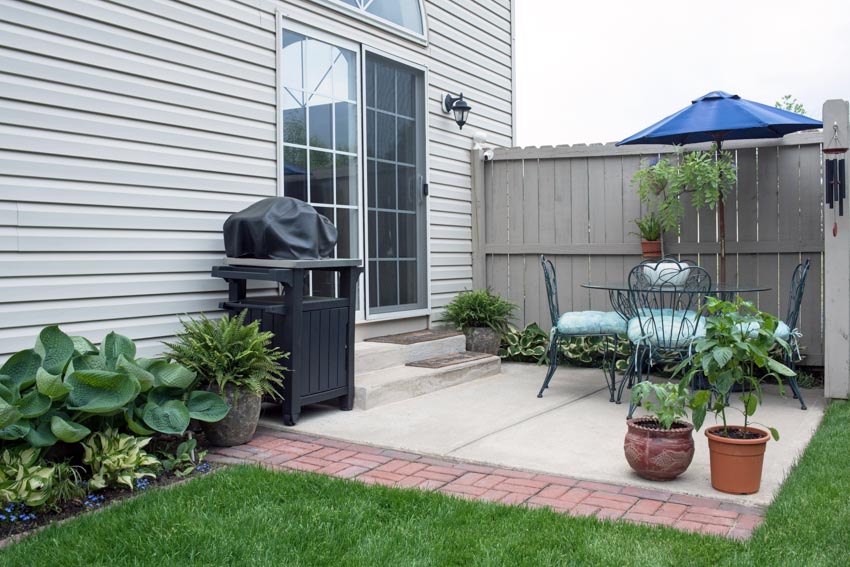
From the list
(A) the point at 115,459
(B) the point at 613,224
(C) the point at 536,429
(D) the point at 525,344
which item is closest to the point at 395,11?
(B) the point at 613,224

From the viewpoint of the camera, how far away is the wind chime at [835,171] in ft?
16.3

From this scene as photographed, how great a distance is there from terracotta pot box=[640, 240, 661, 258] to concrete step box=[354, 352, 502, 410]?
1631 mm

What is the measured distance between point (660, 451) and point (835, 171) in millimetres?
2784

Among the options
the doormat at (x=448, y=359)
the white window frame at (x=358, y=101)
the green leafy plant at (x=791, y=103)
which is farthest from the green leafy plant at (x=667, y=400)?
the green leafy plant at (x=791, y=103)

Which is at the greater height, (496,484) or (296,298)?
(296,298)

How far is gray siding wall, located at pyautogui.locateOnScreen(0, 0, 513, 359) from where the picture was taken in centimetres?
371

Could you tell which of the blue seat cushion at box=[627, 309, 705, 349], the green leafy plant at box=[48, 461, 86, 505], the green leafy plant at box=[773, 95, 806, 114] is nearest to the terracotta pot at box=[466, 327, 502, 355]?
the blue seat cushion at box=[627, 309, 705, 349]

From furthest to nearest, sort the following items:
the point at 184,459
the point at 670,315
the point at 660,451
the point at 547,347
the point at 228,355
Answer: the point at 547,347 → the point at 670,315 → the point at 228,355 → the point at 184,459 → the point at 660,451

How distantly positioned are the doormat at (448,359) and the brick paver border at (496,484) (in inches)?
65.0

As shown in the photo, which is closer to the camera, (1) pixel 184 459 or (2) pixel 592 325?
(1) pixel 184 459

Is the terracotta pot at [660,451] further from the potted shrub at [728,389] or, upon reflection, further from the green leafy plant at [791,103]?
the green leafy plant at [791,103]

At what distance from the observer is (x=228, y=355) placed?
12.8 feet

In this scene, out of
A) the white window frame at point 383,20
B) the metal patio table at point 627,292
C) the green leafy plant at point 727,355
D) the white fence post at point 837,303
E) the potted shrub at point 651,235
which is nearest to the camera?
the green leafy plant at point 727,355

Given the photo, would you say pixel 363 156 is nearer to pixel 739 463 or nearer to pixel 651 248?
pixel 651 248
